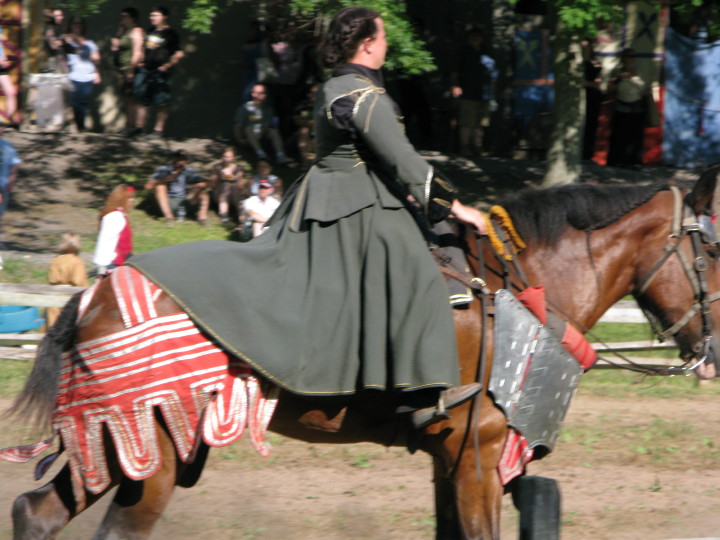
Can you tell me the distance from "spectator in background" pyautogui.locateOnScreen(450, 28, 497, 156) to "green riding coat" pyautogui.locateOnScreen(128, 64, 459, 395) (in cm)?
1106

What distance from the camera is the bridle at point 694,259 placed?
177 inches

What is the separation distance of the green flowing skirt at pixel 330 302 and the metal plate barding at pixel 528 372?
26cm

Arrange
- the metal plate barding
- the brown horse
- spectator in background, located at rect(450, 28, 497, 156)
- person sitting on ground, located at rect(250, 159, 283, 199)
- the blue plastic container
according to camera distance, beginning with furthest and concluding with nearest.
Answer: spectator in background, located at rect(450, 28, 497, 156) → person sitting on ground, located at rect(250, 159, 283, 199) → the blue plastic container → the metal plate barding → the brown horse

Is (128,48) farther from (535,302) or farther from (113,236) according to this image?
(535,302)

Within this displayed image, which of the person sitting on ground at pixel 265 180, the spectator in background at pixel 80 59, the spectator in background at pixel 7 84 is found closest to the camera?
the person sitting on ground at pixel 265 180

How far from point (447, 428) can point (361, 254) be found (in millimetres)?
851

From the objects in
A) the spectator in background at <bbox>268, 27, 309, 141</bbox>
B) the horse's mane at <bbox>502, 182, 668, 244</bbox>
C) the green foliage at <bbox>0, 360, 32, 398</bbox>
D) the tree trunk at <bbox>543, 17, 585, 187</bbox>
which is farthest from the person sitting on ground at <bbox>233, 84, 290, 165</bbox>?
the horse's mane at <bbox>502, 182, 668, 244</bbox>

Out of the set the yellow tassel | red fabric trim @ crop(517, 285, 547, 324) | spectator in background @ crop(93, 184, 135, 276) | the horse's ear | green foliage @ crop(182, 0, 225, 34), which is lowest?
spectator in background @ crop(93, 184, 135, 276)

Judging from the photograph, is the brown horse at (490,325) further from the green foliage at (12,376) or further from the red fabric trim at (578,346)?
the green foliage at (12,376)

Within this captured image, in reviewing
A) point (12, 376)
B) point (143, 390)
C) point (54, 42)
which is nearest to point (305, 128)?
point (54, 42)

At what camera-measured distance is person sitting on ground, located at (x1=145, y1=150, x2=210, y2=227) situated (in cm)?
1301

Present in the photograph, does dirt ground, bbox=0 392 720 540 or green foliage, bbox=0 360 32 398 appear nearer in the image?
dirt ground, bbox=0 392 720 540

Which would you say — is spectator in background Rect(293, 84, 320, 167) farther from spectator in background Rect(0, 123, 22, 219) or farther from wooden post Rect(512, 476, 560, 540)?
wooden post Rect(512, 476, 560, 540)

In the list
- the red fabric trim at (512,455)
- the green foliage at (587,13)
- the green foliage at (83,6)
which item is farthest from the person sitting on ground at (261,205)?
the red fabric trim at (512,455)
